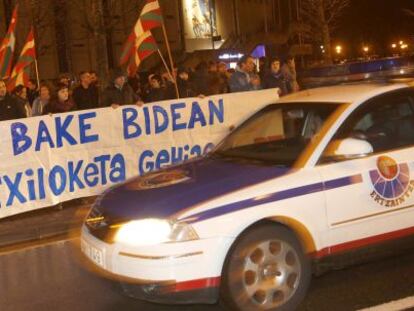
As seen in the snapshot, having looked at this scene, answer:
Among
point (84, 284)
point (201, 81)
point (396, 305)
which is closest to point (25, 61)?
point (201, 81)

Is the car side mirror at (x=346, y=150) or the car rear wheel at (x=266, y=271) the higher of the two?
the car side mirror at (x=346, y=150)

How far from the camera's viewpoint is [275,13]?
4200cm

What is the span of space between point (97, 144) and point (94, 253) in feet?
14.4

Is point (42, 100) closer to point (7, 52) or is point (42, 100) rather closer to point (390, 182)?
point (7, 52)

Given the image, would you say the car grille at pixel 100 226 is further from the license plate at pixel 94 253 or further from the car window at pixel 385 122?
the car window at pixel 385 122

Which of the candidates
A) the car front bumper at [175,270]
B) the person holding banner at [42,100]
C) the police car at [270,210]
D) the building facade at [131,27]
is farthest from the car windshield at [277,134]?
the building facade at [131,27]

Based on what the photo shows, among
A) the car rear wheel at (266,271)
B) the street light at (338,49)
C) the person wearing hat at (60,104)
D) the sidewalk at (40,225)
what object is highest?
the street light at (338,49)

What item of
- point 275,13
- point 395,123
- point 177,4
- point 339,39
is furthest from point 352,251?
point 339,39

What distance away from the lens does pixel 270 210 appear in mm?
4512

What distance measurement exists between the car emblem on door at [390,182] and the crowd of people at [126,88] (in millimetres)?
4868

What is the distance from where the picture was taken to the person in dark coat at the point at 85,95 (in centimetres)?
1070

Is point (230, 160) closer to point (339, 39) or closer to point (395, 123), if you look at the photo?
point (395, 123)

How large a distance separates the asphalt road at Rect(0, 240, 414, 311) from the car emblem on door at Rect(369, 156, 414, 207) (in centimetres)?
71

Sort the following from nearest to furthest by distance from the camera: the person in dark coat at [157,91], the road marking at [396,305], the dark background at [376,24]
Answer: the road marking at [396,305] < the person in dark coat at [157,91] < the dark background at [376,24]
